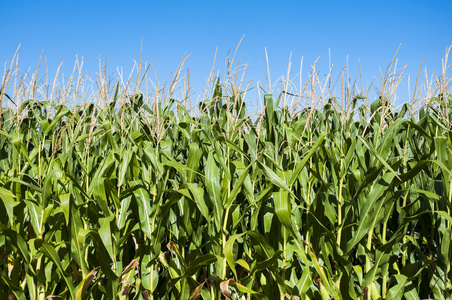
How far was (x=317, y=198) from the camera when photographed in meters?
2.48

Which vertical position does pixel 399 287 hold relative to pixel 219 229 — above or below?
below

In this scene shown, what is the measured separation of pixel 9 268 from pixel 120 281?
85 cm

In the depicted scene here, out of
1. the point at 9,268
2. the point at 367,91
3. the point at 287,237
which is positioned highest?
the point at 367,91

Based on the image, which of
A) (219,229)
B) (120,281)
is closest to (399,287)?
(219,229)

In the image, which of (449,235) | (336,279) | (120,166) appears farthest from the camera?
(120,166)

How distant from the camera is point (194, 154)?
2.53 metres

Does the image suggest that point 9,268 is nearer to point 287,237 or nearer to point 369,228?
point 287,237

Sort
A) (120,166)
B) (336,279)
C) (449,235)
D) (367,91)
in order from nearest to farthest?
(449,235), (336,279), (120,166), (367,91)

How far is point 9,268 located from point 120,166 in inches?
41.5

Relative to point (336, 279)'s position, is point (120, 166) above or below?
above

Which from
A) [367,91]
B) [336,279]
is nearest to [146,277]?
[336,279]

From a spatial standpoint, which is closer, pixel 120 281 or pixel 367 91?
pixel 120 281

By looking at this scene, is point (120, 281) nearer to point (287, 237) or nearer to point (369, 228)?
point (287, 237)

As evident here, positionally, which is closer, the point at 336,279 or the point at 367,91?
the point at 336,279
